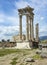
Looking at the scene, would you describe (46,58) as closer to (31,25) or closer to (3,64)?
(3,64)

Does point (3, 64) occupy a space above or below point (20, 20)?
below

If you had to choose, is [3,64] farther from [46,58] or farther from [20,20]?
[20,20]

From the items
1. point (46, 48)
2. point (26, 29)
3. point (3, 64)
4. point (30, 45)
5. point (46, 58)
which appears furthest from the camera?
point (26, 29)

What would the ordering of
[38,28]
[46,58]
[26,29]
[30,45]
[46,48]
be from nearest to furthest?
[46,58], [46,48], [30,45], [26,29], [38,28]

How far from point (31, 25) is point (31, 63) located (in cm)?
6185

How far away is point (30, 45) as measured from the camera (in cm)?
7456

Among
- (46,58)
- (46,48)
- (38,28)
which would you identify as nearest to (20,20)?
(38,28)

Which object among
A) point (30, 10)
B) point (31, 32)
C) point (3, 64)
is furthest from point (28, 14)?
point (3, 64)

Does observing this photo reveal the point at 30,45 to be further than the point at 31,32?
No

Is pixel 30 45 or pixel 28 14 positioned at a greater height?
pixel 28 14

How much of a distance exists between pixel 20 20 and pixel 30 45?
13.3m

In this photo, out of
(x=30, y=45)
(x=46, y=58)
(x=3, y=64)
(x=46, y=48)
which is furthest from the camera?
(x=30, y=45)

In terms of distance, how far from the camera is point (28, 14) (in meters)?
81.8

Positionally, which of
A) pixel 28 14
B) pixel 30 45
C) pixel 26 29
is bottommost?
pixel 30 45
